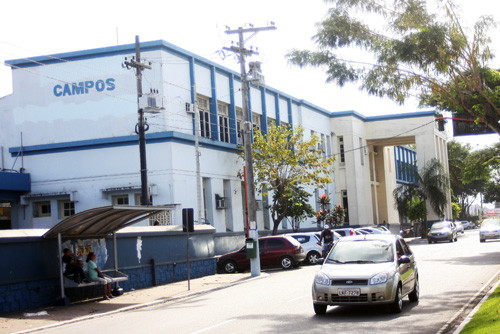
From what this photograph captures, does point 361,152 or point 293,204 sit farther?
point 361,152

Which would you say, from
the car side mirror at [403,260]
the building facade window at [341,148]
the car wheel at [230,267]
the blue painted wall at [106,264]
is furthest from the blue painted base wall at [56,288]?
the building facade window at [341,148]

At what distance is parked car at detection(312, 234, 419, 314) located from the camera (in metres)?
13.1

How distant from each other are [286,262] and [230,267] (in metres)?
2.51

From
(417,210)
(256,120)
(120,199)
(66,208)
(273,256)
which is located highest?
(256,120)

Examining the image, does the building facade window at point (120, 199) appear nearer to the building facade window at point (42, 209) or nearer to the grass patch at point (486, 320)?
the building facade window at point (42, 209)

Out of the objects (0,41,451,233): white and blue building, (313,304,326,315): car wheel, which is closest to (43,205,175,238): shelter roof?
(313,304,326,315): car wheel

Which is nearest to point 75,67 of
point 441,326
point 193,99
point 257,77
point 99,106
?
point 99,106

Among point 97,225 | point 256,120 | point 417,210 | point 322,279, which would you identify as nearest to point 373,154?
point 417,210

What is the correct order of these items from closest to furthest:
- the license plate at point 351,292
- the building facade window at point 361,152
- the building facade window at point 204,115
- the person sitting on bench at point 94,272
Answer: the license plate at point 351,292 → the person sitting on bench at point 94,272 → the building facade window at point 204,115 → the building facade window at point 361,152

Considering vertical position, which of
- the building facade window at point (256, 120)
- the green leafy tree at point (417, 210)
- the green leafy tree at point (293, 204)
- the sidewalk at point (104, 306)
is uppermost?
the building facade window at point (256, 120)

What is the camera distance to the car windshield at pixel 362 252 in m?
14.2

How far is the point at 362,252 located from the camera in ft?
47.3

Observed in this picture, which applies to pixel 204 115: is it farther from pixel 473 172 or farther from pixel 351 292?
pixel 351 292

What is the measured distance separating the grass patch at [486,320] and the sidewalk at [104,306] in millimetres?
9178
